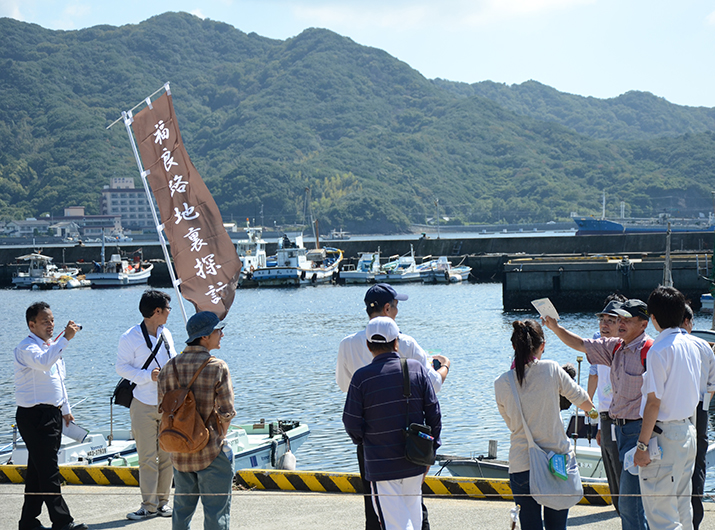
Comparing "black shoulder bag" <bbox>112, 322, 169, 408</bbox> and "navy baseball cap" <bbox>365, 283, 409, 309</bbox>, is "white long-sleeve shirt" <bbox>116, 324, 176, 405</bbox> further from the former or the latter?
"navy baseball cap" <bbox>365, 283, 409, 309</bbox>

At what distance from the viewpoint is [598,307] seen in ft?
115

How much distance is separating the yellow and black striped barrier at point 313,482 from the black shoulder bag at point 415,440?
187 centimetres

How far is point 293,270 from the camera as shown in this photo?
183 ft

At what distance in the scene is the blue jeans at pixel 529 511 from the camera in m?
4.07

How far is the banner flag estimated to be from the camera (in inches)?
237

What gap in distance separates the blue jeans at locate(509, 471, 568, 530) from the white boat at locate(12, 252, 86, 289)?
191ft

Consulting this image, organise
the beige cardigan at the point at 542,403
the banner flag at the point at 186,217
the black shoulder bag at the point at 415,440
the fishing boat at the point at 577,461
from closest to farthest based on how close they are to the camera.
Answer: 1. the black shoulder bag at the point at 415,440
2. the beige cardigan at the point at 542,403
3. the banner flag at the point at 186,217
4. the fishing boat at the point at 577,461

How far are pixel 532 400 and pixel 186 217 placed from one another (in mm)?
3264

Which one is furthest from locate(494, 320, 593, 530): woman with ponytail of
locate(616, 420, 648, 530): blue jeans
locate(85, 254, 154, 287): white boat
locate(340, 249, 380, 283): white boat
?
locate(85, 254, 154, 287): white boat

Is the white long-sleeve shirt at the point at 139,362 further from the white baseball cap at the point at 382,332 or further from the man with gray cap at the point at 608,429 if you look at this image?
the man with gray cap at the point at 608,429

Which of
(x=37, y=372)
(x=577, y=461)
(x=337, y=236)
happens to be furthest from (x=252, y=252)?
(x=337, y=236)

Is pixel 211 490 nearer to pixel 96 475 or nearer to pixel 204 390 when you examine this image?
pixel 204 390

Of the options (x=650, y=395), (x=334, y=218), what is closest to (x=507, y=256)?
(x=650, y=395)

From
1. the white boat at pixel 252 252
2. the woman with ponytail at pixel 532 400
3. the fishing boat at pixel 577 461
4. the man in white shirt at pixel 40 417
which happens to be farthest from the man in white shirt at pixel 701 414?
the white boat at pixel 252 252
